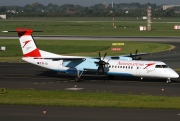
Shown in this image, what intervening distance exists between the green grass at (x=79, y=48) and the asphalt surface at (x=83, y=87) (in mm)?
6837

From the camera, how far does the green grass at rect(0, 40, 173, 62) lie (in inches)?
2823

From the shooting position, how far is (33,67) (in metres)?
56.2

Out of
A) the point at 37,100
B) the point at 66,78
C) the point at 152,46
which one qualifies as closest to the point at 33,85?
the point at 66,78

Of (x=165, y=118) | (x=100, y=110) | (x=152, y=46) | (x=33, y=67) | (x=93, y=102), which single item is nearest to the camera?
(x=165, y=118)

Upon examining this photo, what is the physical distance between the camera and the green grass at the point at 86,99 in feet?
104

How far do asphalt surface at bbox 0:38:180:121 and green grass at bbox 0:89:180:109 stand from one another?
139 centimetres

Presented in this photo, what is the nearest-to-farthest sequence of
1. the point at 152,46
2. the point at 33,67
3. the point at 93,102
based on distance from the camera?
1. the point at 93,102
2. the point at 33,67
3. the point at 152,46

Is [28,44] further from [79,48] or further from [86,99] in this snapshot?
[79,48]

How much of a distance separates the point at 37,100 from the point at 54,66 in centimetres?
1307

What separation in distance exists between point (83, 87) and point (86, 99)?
6961mm

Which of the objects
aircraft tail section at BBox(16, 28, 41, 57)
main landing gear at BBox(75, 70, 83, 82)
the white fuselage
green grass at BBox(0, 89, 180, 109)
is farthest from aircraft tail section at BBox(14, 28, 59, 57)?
green grass at BBox(0, 89, 180, 109)

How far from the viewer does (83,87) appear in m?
41.3

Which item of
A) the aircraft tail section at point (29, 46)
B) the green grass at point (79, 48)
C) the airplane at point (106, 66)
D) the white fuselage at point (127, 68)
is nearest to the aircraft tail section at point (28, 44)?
the aircraft tail section at point (29, 46)

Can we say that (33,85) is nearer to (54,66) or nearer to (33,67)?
(54,66)
